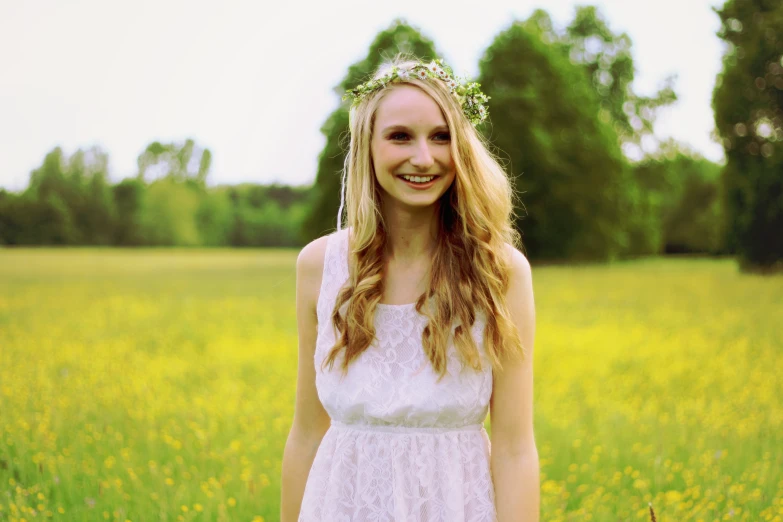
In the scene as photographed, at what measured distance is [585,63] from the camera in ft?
142

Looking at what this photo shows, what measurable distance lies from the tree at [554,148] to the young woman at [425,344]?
1182 inches

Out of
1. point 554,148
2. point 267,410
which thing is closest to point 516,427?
point 267,410

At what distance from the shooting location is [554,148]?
108ft

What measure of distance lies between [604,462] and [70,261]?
30.5 meters

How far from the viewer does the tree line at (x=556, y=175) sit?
81.0 ft

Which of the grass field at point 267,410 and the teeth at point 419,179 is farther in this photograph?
the grass field at point 267,410

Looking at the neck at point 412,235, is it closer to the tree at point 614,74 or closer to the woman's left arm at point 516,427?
the woman's left arm at point 516,427

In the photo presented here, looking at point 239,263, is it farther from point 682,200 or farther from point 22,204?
point 682,200

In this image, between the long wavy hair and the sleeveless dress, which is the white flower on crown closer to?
the long wavy hair

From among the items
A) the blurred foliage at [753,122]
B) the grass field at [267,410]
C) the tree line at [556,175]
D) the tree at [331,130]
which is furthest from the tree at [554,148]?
the grass field at [267,410]

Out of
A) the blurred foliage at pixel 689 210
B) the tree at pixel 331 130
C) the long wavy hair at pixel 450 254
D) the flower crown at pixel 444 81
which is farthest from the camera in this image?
the blurred foliage at pixel 689 210

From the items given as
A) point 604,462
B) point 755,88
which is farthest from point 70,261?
point 604,462

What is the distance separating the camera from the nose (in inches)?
84.1

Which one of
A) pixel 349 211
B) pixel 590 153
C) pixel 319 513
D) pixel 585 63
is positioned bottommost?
pixel 319 513
